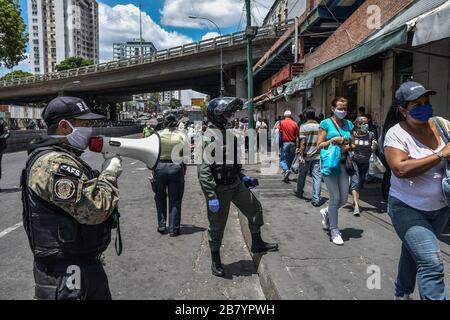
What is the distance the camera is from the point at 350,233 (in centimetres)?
511

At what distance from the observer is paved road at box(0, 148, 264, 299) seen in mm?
3658

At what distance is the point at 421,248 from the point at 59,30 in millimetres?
146912

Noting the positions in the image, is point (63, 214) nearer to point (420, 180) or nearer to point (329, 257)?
point (420, 180)

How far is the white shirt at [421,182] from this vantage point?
8.36 feet

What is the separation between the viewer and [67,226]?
1.97 metres

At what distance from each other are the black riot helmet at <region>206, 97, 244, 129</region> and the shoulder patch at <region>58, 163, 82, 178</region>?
2112 mm

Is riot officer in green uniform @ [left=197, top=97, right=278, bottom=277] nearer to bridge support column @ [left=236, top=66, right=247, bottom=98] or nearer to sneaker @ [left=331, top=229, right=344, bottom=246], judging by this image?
sneaker @ [left=331, top=229, right=344, bottom=246]

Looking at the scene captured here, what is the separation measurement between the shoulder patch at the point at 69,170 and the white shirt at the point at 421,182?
6.55ft

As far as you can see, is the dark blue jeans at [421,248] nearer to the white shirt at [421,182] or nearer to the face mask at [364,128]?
the white shirt at [421,182]

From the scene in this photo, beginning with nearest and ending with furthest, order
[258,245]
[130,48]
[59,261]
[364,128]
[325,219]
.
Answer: [59,261] < [258,245] < [325,219] < [364,128] < [130,48]

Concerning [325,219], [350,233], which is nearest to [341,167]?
[325,219]

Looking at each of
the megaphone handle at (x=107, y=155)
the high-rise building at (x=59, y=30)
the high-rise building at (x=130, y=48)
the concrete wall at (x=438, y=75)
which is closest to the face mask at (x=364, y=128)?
the concrete wall at (x=438, y=75)
